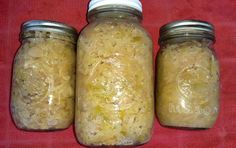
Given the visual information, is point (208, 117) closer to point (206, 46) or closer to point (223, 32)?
point (206, 46)

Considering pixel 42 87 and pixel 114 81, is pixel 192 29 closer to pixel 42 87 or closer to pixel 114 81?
pixel 114 81

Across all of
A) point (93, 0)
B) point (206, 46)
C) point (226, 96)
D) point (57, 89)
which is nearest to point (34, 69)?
point (57, 89)

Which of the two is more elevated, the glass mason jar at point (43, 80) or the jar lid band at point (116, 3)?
the jar lid band at point (116, 3)

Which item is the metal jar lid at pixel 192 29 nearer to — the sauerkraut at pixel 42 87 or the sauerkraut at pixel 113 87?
the sauerkraut at pixel 113 87

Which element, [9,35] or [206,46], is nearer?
[206,46]

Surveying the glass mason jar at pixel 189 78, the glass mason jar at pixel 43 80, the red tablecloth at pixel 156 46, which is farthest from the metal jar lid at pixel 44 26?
the glass mason jar at pixel 189 78
